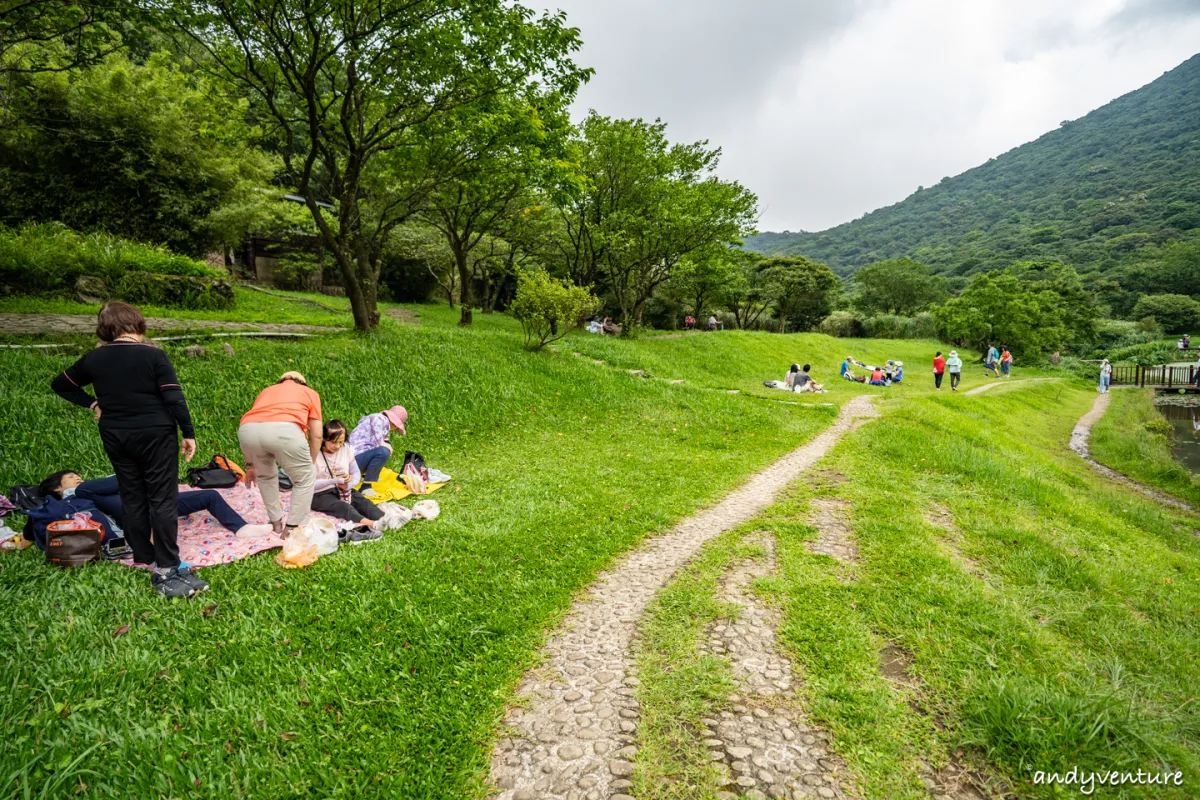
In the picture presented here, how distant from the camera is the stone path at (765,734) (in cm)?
263

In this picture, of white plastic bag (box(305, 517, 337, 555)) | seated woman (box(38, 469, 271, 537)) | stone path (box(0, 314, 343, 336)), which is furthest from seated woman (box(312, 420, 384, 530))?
stone path (box(0, 314, 343, 336))

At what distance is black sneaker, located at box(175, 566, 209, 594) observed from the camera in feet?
13.2

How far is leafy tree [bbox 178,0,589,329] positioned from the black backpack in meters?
6.61

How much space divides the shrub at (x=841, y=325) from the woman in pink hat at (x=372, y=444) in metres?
44.1

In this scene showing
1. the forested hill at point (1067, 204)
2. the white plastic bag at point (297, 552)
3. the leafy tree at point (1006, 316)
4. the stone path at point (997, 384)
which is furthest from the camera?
the forested hill at point (1067, 204)

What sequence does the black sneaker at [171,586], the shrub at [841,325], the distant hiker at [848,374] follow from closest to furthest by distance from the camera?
the black sneaker at [171,586] < the distant hiker at [848,374] < the shrub at [841,325]

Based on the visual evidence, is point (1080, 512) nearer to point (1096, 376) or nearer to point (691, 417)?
point (691, 417)

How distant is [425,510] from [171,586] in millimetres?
2426

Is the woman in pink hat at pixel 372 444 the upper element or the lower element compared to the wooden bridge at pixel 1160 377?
lower

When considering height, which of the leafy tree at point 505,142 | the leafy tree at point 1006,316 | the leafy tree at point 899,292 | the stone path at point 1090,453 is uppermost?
the leafy tree at point 899,292

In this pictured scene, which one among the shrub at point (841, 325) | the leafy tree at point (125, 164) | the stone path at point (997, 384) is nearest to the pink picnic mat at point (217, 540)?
the leafy tree at point (125, 164)

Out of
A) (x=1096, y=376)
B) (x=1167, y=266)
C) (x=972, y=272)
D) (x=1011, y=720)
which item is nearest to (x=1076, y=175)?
(x=972, y=272)

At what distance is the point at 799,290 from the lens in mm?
42469

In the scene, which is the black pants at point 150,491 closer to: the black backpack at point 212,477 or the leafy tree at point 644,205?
the black backpack at point 212,477
